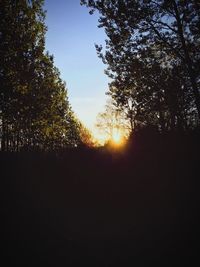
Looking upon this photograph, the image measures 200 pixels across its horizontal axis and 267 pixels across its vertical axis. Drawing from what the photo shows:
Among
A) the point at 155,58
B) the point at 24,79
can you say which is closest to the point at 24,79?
the point at 24,79

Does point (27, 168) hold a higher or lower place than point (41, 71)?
lower

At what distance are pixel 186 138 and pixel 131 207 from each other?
10.2 feet

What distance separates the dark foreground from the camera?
5.88 meters

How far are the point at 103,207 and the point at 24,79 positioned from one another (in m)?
17.1

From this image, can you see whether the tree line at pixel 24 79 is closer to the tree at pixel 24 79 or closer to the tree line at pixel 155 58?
the tree at pixel 24 79

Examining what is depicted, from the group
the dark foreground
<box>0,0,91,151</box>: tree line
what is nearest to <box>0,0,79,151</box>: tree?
<box>0,0,91,151</box>: tree line

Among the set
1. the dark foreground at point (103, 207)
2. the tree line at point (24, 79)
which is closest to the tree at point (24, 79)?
the tree line at point (24, 79)

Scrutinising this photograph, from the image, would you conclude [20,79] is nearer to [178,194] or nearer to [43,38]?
[43,38]

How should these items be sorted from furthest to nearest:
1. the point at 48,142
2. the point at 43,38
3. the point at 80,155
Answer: the point at 48,142, the point at 43,38, the point at 80,155

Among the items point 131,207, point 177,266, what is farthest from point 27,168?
point 177,266

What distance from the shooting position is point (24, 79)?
2200 centimetres

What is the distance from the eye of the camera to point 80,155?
948cm

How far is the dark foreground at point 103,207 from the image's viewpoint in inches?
231

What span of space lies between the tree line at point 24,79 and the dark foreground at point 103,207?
941cm
